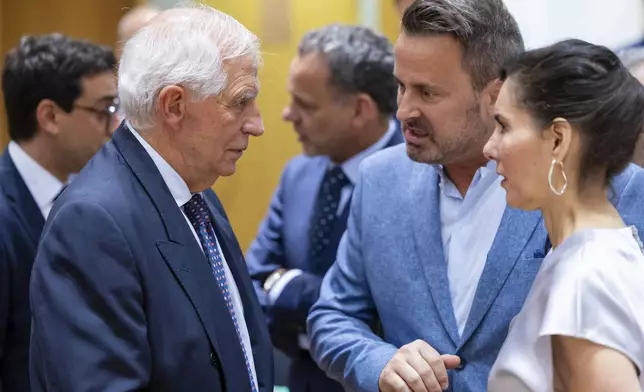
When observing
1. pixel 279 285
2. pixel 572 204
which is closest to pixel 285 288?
pixel 279 285

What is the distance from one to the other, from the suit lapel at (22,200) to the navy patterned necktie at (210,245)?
0.74 meters

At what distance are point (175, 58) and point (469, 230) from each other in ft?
2.36

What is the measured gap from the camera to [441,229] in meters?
2.19

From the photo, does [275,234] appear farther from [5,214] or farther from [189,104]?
[189,104]

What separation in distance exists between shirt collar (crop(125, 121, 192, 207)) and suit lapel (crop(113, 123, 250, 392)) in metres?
0.02

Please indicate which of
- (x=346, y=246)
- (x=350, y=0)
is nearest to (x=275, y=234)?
(x=346, y=246)

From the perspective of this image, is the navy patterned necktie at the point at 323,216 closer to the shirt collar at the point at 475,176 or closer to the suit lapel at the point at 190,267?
the shirt collar at the point at 475,176

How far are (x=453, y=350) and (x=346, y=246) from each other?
1.27 ft

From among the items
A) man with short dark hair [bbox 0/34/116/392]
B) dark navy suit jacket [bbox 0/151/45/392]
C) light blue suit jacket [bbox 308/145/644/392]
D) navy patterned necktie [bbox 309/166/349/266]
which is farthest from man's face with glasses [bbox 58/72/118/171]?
light blue suit jacket [bbox 308/145/644/392]

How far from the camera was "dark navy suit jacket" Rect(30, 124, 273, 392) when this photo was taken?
178cm

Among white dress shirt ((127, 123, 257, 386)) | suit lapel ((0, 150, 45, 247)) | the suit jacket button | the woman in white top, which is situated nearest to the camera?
the woman in white top

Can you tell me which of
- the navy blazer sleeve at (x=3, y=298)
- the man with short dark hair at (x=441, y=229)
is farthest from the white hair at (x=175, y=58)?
the navy blazer sleeve at (x=3, y=298)

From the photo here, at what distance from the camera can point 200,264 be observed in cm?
197

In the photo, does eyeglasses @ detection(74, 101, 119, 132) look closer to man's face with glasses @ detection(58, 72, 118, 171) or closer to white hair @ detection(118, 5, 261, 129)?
man's face with glasses @ detection(58, 72, 118, 171)
